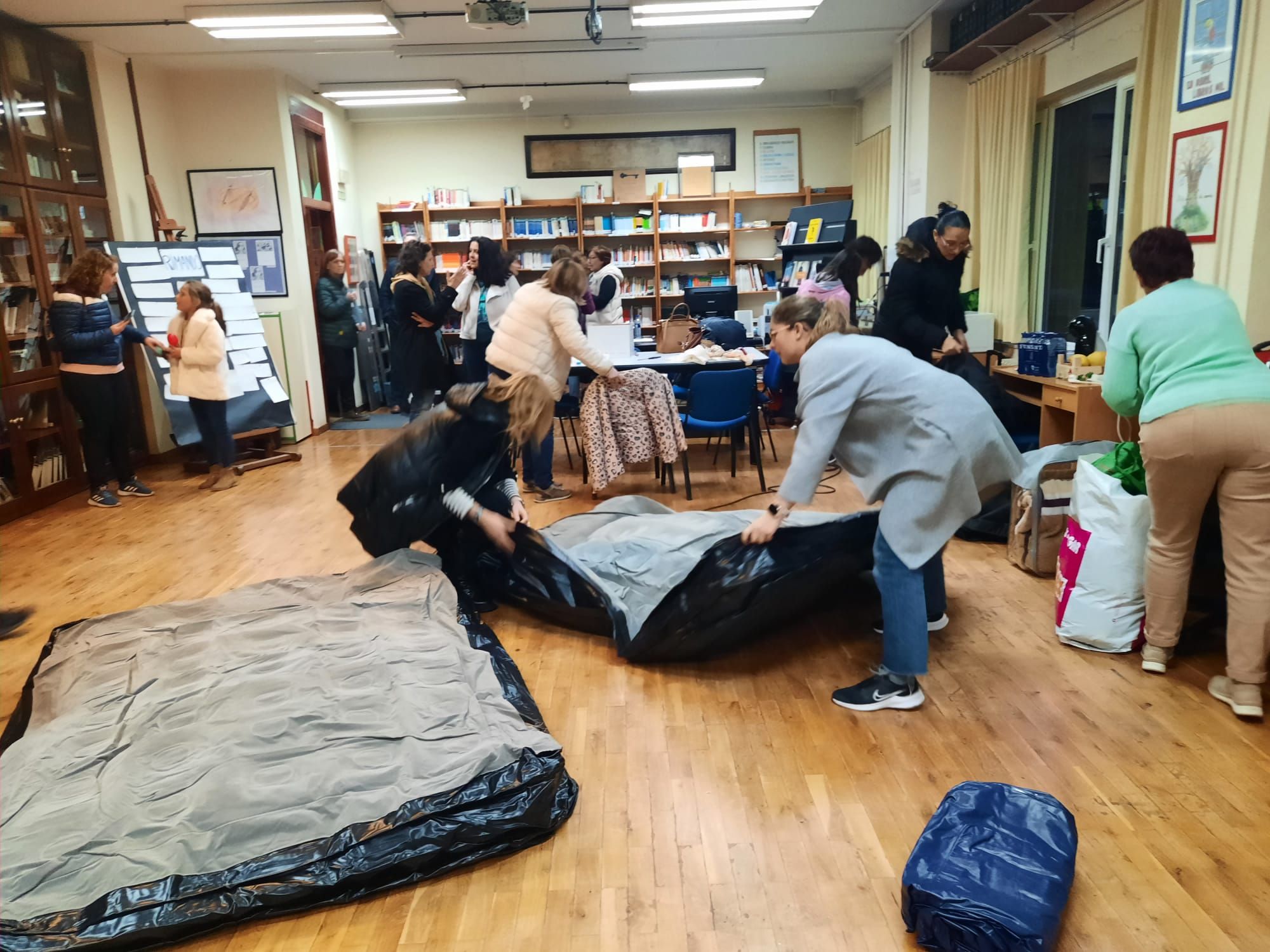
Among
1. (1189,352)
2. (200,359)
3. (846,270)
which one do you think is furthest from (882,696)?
(200,359)

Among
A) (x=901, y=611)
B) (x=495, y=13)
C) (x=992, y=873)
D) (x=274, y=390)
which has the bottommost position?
(x=992, y=873)

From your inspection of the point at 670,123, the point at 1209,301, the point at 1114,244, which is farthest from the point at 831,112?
the point at 1209,301

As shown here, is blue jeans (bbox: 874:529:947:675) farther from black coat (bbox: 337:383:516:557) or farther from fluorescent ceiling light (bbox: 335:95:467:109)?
fluorescent ceiling light (bbox: 335:95:467:109)

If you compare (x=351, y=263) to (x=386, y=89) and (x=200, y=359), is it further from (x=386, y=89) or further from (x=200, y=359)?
(x=200, y=359)

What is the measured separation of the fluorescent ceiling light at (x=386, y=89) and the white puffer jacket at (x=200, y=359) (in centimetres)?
326

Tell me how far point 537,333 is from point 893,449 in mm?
2496

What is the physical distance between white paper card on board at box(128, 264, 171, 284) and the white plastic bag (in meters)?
6.06

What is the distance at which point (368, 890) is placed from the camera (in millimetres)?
1993

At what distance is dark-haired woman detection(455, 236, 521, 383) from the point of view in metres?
5.72

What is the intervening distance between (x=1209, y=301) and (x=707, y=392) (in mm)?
2849

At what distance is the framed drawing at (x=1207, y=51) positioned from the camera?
11.4 ft

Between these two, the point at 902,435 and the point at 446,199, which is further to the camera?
the point at 446,199

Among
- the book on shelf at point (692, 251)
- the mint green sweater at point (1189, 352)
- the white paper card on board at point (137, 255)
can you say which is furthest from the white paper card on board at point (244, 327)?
the mint green sweater at point (1189, 352)

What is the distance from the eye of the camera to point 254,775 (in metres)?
2.19
